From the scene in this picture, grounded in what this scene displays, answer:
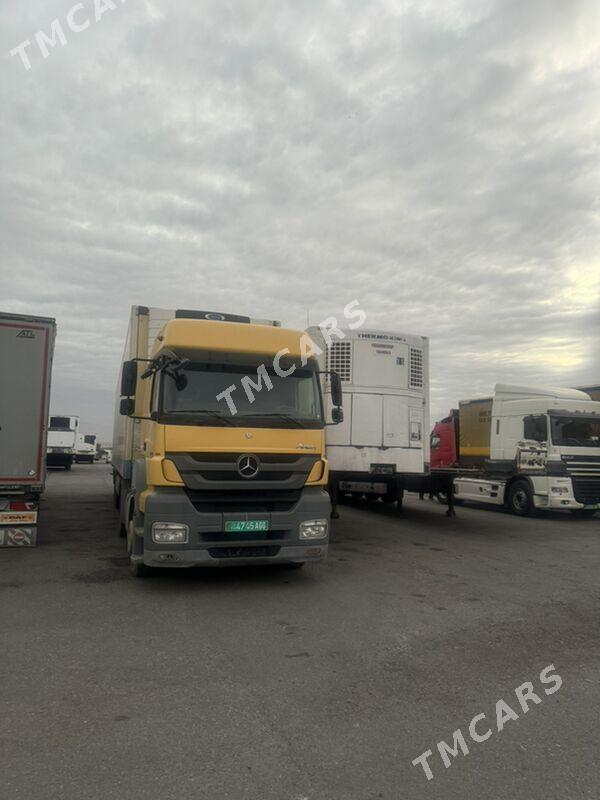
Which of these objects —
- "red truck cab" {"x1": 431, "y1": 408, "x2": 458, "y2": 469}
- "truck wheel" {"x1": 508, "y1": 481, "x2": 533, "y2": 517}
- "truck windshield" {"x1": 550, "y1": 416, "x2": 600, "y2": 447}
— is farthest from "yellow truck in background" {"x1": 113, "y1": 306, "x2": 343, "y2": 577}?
"red truck cab" {"x1": 431, "y1": 408, "x2": 458, "y2": 469}

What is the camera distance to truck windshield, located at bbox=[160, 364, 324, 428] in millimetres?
6730

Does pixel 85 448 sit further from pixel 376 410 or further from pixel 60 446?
pixel 376 410

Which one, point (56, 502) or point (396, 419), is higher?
point (396, 419)

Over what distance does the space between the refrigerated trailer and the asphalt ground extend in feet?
2.68

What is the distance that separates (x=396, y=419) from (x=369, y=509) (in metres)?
6.36

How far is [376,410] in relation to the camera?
11.5 metres

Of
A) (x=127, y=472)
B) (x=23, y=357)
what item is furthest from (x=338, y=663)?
(x=23, y=357)

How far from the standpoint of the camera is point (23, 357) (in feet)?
29.2

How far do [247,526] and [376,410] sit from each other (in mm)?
5401

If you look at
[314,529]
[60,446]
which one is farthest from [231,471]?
[60,446]

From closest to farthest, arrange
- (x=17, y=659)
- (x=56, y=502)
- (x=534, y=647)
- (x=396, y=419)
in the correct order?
(x=17, y=659), (x=534, y=647), (x=396, y=419), (x=56, y=502)

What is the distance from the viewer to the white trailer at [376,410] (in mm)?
11477

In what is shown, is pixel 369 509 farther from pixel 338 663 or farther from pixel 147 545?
pixel 338 663

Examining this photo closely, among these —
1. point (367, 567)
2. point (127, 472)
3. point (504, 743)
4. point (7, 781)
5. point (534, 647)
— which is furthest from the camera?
point (127, 472)
